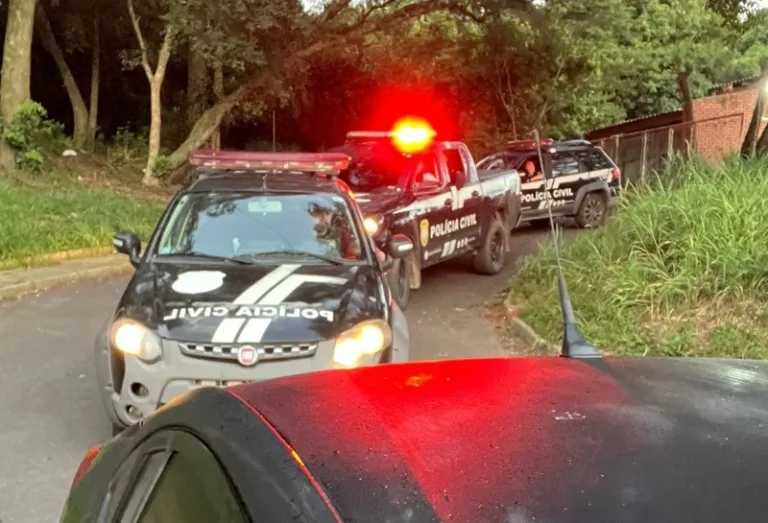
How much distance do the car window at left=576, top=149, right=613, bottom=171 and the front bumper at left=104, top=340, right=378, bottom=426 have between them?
13338 millimetres

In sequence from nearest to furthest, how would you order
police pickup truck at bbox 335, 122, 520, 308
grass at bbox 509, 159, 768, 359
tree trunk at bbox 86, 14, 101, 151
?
grass at bbox 509, 159, 768, 359 < police pickup truck at bbox 335, 122, 520, 308 < tree trunk at bbox 86, 14, 101, 151

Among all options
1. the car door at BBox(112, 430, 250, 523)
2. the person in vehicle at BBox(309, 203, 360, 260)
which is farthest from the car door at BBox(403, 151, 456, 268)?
the car door at BBox(112, 430, 250, 523)

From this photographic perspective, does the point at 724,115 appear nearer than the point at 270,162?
No

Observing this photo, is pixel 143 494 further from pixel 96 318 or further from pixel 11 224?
pixel 11 224

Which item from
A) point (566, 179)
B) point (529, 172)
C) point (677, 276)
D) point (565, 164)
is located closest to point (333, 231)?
point (677, 276)

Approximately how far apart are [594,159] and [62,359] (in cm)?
1257

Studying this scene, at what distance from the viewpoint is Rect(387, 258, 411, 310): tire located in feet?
32.2

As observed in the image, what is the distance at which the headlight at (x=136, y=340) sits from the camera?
16.5 feet

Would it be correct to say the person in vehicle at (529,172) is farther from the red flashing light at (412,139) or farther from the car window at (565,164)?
the red flashing light at (412,139)

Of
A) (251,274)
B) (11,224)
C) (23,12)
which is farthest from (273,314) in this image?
(23,12)

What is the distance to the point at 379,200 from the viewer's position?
32.4ft

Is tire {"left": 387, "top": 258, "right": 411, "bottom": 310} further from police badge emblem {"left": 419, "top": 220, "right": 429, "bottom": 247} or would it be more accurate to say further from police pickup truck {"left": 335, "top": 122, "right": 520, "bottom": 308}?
police badge emblem {"left": 419, "top": 220, "right": 429, "bottom": 247}

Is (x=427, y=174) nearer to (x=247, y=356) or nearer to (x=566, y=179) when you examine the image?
(x=247, y=356)

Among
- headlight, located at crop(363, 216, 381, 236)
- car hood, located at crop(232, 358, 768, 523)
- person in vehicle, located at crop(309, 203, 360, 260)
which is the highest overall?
car hood, located at crop(232, 358, 768, 523)
